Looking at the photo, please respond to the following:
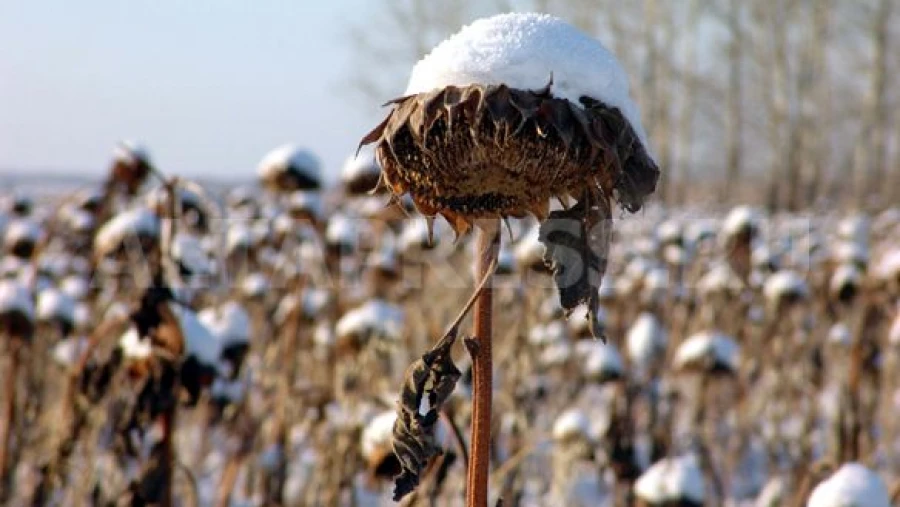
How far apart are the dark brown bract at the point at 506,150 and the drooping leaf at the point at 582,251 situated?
0.6 inches

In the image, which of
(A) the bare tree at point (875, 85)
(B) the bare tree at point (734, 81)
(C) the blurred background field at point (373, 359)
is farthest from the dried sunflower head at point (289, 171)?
(B) the bare tree at point (734, 81)

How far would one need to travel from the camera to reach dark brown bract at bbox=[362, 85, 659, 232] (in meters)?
0.71

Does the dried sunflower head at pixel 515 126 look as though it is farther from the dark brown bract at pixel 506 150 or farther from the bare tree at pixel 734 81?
the bare tree at pixel 734 81

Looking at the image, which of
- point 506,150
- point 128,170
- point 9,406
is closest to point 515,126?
point 506,150

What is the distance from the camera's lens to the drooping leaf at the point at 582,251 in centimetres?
76

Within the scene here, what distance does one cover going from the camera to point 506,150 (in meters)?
0.74

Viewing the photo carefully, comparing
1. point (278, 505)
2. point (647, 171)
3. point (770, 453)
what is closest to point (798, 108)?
point (770, 453)

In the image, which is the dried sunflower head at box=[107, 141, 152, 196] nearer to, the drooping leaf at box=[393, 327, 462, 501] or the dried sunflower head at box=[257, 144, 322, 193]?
the dried sunflower head at box=[257, 144, 322, 193]

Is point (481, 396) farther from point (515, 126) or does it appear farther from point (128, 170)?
point (128, 170)

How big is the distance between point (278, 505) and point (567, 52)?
1.63 metres

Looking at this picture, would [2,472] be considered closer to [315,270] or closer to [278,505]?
[278,505]

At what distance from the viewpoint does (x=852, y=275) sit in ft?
10.9

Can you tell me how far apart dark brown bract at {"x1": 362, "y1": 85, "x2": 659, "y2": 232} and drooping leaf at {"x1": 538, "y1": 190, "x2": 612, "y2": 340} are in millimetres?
15

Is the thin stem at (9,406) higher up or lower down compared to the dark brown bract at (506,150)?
lower down
